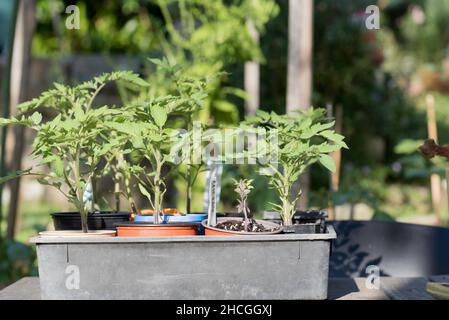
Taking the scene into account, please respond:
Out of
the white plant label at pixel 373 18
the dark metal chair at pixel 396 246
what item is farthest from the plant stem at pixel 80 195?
the white plant label at pixel 373 18

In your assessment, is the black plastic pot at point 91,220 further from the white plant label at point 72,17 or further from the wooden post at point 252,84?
the wooden post at point 252,84

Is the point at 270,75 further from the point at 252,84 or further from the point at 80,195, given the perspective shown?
the point at 80,195

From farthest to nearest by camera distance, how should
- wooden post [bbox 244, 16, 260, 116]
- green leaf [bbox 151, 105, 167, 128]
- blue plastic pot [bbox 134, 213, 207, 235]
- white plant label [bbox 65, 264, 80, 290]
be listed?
wooden post [bbox 244, 16, 260, 116] → blue plastic pot [bbox 134, 213, 207, 235] → green leaf [bbox 151, 105, 167, 128] → white plant label [bbox 65, 264, 80, 290]

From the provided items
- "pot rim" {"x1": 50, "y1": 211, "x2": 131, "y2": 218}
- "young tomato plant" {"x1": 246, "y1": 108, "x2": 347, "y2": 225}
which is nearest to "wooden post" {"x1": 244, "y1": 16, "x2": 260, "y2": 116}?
"pot rim" {"x1": 50, "y1": 211, "x2": 131, "y2": 218}

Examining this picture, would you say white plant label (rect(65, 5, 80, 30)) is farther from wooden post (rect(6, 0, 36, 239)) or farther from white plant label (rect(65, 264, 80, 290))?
wooden post (rect(6, 0, 36, 239))

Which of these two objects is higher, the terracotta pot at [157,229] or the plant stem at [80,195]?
the plant stem at [80,195]

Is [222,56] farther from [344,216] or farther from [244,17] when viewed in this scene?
[344,216]

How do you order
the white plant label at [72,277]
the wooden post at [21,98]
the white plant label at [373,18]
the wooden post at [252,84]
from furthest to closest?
the wooden post at [252,84] < the wooden post at [21,98] < the white plant label at [373,18] < the white plant label at [72,277]

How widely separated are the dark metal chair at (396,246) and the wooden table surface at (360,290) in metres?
0.72

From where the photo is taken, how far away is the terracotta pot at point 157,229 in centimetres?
204

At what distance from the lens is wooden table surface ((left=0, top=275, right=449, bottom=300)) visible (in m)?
2.20

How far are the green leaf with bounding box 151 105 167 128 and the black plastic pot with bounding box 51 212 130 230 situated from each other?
0.44 metres
